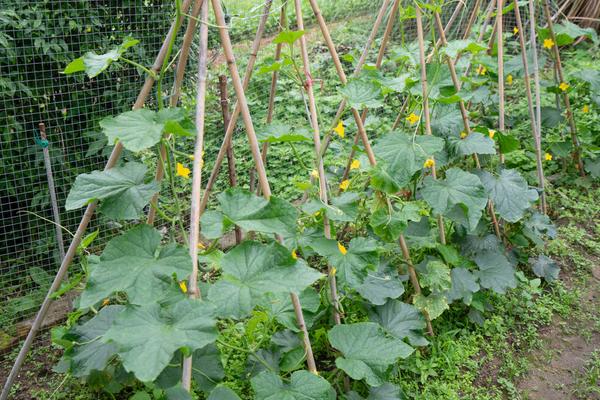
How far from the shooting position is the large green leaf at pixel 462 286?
8.30 feet

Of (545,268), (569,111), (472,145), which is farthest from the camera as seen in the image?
(569,111)

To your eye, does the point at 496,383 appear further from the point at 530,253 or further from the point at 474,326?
the point at 530,253

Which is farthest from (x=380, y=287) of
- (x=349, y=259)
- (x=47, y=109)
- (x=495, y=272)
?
(x=47, y=109)

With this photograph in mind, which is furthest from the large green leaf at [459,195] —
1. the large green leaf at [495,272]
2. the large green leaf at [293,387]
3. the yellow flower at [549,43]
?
the yellow flower at [549,43]

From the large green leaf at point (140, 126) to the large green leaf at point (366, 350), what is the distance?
2.95 ft

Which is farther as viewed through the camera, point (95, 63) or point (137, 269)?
point (95, 63)

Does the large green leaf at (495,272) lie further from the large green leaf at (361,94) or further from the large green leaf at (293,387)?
the large green leaf at (293,387)

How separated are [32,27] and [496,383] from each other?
2.61 meters

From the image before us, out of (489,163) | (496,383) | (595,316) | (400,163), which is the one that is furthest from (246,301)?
(595,316)

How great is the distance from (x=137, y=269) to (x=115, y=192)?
32 centimetres

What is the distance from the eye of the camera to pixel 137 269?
4.58 ft

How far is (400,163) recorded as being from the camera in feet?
7.18

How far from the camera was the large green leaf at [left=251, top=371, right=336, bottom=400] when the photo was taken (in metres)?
1.61

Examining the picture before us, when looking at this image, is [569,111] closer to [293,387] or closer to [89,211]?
[293,387]
